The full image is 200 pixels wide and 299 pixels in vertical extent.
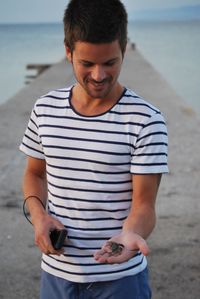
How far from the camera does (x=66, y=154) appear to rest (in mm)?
2338

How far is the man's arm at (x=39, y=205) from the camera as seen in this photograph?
2.29 metres

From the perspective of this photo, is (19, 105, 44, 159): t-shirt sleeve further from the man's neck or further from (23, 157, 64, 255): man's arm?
the man's neck

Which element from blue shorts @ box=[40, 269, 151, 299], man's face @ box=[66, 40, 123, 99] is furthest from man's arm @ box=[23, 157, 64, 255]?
man's face @ box=[66, 40, 123, 99]

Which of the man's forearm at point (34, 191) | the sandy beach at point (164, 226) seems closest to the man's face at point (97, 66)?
the man's forearm at point (34, 191)

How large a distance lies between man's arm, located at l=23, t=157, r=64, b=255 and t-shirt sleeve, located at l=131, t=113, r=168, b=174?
34cm

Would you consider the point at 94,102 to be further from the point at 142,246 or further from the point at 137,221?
the point at 142,246

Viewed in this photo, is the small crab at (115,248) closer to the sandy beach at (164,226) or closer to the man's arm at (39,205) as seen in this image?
the man's arm at (39,205)

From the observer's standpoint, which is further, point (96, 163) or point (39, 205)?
point (39, 205)

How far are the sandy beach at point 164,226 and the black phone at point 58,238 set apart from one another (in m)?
1.75

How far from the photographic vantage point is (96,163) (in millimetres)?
2279

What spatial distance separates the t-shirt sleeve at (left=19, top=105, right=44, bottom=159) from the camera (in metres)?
2.48

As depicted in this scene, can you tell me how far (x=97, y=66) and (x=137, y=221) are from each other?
51 centimetres

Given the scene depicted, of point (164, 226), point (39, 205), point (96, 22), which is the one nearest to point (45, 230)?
point (39, 205)

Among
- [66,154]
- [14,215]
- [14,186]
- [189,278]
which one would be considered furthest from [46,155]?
[14,186]
